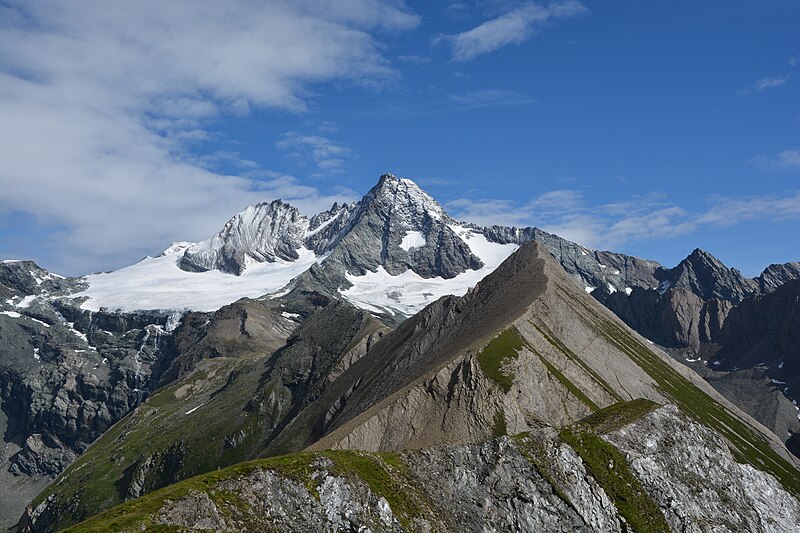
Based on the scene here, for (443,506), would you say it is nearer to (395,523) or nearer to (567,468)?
(395,523)

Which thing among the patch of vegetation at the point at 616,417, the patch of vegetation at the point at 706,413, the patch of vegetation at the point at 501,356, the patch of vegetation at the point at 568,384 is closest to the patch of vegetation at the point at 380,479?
the patch of vegetation at the point at 616,417

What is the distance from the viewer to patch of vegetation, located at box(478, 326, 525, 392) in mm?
115500

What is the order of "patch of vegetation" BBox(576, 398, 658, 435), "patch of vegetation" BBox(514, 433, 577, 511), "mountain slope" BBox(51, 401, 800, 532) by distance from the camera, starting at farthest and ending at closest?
"patch of vegetation" BBox(576, 398, 658, 435)
"patch of vegetation" BBox(514, 433, 577, 511)
"mountain slope" BBox(51, 401, 800, 532)

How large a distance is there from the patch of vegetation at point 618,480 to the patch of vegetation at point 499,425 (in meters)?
36.8

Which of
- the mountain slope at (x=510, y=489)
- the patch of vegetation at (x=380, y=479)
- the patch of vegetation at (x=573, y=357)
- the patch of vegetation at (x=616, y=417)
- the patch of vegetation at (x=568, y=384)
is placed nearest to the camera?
the mountain slope at (x=510, y=489)

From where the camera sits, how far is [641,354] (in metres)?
196

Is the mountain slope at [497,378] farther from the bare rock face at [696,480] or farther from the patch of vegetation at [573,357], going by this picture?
the bare rock face at [696,480]

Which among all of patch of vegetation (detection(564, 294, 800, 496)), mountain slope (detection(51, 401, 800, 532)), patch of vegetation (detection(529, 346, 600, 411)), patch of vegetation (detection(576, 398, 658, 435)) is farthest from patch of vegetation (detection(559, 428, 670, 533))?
patch of vegetation (detection(564, 294, 800, 496))

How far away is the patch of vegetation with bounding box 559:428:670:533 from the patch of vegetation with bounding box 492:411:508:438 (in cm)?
3682

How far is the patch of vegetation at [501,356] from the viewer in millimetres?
115500

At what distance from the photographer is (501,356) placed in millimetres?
120938

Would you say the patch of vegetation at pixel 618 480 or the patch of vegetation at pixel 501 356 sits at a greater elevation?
the patch of vegetation at pixel 501 356

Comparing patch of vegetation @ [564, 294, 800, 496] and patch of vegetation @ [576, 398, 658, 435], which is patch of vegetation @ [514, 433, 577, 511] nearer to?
patch of vegetation @ [576, 398, 658, 435]

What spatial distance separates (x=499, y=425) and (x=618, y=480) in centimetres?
4209
